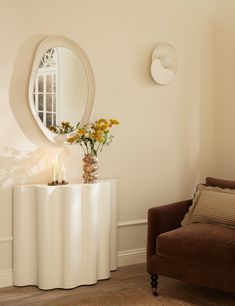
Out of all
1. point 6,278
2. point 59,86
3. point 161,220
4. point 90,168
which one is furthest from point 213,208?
→ point 6,278

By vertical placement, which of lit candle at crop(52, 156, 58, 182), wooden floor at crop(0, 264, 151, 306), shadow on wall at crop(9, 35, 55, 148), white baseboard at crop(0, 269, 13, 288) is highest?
shadow on wall at crop(9, 35, 55, 148)

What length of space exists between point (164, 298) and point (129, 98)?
1733mm

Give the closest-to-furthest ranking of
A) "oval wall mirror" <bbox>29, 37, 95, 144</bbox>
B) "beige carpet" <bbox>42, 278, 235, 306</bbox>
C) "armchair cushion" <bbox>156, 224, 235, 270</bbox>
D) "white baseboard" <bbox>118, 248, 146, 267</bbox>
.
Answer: "armchair cushion" <bbox>156, 224, 235, 270</bbox> → "beige carpet" <bbox>42, 278, 235, 306</bbox> → "oval wall mirror" <bbox>29, 37, 95, 144</bbox> → "white baseboard" <bbox>118, 248, 146, 267</bbox>

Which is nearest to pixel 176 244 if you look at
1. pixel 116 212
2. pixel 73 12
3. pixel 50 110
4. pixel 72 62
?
pixel 116 212

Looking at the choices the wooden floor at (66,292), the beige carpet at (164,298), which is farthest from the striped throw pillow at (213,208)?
the wooden floor at (66,292)

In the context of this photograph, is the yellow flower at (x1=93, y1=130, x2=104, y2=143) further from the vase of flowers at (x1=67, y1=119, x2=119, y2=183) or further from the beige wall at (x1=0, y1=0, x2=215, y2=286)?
the beige wall at (x1=0, y1=0, x2=215, y2=286)

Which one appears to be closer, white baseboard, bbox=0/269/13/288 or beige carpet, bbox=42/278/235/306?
beige carpet, bbox=42/278/235/306

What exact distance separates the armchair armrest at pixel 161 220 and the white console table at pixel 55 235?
448 mm

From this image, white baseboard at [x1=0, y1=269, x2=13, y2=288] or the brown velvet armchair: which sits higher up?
the brown velvet armchair

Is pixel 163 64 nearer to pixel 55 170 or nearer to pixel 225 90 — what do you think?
pixel 225 90

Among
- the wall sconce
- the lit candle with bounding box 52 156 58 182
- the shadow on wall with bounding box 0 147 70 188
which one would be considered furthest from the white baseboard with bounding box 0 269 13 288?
the wall sconce

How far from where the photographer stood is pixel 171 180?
454 cm

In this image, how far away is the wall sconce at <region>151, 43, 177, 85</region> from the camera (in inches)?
170

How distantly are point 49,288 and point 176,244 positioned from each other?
3.37 feet
